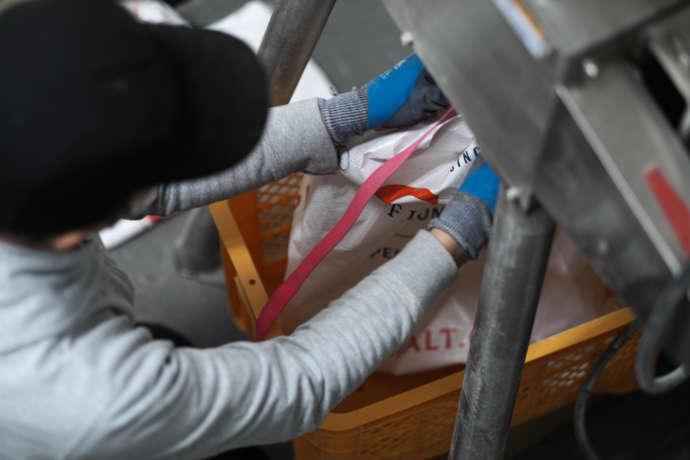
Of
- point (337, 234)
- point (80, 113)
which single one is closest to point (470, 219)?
point (337, 234)

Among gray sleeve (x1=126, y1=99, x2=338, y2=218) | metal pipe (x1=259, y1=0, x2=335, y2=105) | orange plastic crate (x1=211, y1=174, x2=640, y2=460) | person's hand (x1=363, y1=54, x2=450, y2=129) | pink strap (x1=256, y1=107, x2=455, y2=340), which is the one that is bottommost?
orange plastic crate (x1=211, y1=174, x2=640, y2=460)

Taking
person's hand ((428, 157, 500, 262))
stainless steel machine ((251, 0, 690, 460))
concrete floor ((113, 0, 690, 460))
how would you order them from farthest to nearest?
concrete floor ((113, 0, 690, 460))
person's hand ((428, 157, 500, 262))
stainless steel machine ((251, 0, 690, 460))

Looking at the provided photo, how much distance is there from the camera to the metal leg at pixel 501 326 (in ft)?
1.85

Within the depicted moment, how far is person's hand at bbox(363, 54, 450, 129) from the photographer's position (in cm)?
83

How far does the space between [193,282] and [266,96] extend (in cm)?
89

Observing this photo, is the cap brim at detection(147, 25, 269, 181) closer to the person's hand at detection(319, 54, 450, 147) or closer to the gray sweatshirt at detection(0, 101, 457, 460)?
the gray sweatshirt at detection(0, 101, 457, 460)

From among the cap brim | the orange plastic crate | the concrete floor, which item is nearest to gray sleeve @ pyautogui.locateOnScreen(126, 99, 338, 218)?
the orange plastic crate

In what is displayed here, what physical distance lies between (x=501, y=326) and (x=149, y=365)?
1.01 ft

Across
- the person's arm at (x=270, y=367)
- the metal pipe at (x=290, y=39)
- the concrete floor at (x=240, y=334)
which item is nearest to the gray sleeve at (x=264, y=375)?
the person's arm at (x=270, y=367)

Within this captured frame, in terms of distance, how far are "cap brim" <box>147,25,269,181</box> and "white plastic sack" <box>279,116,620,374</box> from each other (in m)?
0.31

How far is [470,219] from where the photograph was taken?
73cm

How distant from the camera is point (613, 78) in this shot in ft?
1.47

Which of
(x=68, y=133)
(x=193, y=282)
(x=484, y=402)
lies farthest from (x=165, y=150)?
(x=193, y=282)

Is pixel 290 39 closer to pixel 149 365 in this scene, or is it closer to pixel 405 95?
pixel 405 95
